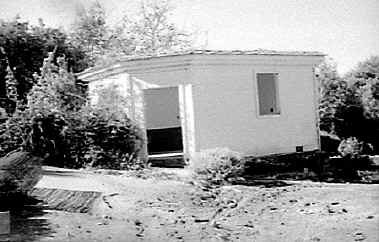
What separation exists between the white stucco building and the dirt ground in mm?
3417

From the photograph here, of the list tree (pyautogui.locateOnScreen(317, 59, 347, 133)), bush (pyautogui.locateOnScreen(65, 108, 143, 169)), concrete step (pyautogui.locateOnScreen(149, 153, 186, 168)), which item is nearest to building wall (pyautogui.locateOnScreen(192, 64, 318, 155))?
concrete step (pyautogui.locateOnScreen(149, 153, 186, 168))

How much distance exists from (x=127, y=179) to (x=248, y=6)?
11.8 feet

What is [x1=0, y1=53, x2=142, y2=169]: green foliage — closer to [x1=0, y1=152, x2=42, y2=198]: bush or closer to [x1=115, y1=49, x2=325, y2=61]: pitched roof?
[x1=115, y1=49, x2=325, y2=61]: pitched roof

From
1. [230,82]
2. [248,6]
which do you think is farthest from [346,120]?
[248,6]

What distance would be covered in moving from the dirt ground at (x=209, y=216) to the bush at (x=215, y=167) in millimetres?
271

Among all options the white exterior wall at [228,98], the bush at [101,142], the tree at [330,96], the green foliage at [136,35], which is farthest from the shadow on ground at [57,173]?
the green foliage at [136,35]

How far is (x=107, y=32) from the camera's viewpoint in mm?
21531

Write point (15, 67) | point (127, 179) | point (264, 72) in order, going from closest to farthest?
point (127, 179) → point (264, 72) → point (15, 67)

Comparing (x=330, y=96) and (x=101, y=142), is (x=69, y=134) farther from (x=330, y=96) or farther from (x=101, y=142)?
Answer: (x=330, y=96)

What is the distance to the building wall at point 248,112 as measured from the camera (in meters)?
10.3

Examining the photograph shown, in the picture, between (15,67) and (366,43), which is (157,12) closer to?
(15,67)

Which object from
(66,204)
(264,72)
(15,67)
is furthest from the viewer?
(15,67)

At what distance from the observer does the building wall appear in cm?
1027

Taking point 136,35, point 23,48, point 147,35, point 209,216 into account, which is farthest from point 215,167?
point 136,35
